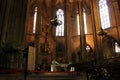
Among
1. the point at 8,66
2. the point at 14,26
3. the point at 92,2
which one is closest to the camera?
the point at 8,66

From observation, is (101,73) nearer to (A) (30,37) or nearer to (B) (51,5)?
(A) (30,37)

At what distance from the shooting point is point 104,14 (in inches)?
895

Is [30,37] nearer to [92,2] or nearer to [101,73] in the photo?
[92,2]

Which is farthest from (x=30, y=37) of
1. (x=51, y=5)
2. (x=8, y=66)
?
(x=8, y=66)

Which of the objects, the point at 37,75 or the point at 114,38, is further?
the point at 114,38

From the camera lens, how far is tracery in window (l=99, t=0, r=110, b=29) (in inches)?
876

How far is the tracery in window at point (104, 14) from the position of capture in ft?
73.0

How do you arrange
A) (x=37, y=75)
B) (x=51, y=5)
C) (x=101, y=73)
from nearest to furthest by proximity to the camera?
(x=101, y=73), (x=37, y=75), (x=51, y=5)

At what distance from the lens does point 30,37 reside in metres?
24.2

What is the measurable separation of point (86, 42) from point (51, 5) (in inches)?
307

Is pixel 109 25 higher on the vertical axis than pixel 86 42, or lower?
higher

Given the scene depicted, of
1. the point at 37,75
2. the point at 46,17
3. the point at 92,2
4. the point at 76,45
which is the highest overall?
the point at 92,2

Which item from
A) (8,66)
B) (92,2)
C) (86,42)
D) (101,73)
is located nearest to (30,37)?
(86,42)

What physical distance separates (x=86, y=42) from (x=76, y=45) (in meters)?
1.50
